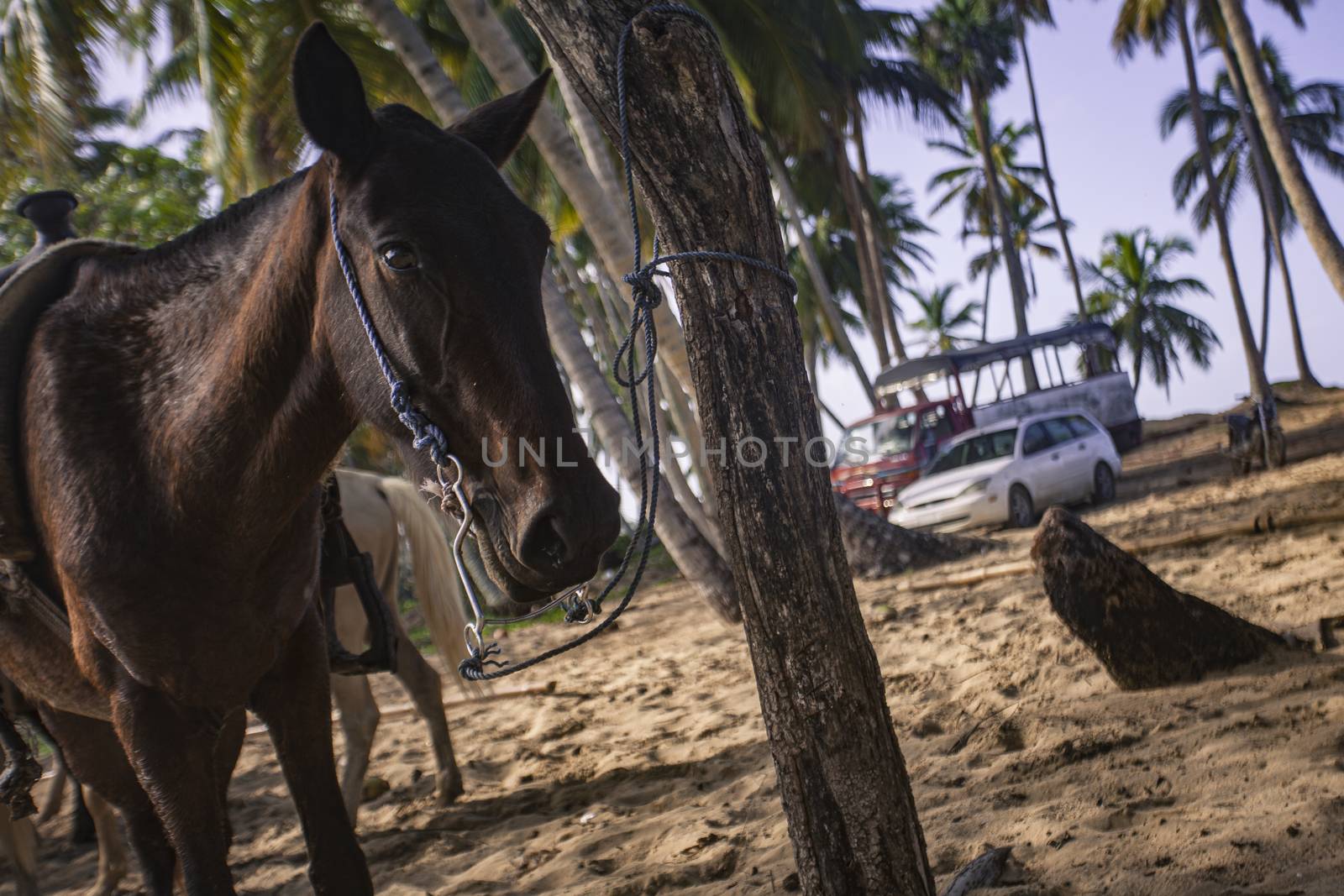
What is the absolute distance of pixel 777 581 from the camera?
2.23 metres

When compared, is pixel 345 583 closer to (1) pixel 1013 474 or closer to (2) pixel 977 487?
(2) pixel 977 487

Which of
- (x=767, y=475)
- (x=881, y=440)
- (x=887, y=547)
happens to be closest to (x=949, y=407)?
(x=881, y=440)

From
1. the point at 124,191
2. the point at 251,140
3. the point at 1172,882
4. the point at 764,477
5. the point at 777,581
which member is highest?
the point at 124,191

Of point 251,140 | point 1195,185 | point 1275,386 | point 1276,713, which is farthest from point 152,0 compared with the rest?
point 1195,185

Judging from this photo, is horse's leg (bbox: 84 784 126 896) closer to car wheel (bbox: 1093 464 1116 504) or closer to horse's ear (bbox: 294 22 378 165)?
horse's ear (bbox: 294 22 378 165)

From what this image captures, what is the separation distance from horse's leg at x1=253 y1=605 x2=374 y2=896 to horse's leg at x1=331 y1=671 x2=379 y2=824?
8.85 feet

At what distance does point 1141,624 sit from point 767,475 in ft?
8.43

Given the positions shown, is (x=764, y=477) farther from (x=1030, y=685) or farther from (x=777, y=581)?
(x=1030, y=685)

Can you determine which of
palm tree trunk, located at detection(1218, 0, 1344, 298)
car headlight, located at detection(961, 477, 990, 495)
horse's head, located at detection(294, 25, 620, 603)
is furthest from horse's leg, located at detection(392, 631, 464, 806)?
palm tree trunk, located at detection(1218, 0, 1344, 298)

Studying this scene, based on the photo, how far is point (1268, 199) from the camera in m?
24.0

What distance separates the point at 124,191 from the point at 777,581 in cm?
1737

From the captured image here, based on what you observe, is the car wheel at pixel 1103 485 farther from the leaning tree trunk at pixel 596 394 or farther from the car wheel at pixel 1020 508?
the leaning tree trunk at pixel 596 394

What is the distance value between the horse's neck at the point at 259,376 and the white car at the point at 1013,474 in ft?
37.4

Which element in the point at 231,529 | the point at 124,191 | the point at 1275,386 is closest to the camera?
the point at 231,529
